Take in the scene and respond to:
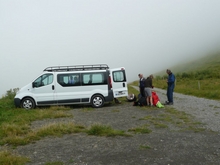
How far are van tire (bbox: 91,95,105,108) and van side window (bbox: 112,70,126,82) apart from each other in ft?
A: 4.56

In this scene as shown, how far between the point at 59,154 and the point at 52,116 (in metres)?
5.77

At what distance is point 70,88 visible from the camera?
582 inches

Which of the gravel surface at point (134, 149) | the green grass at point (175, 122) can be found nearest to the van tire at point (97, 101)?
the green grass at point (175, 122)

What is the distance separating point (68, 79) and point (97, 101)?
214 cm

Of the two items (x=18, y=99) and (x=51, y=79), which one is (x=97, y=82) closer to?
(x=51, y=79)

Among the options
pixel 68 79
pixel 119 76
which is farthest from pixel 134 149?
pixel 119 76

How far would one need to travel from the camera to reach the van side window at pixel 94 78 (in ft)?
49.1

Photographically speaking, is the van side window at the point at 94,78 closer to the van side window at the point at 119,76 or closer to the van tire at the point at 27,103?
the van side window at the point at 119,76

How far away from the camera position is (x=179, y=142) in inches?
271

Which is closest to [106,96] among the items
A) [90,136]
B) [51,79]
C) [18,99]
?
[51,79]

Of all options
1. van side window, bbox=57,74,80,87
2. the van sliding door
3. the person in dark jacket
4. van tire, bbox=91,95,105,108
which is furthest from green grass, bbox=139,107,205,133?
van side window, bbox=57,74,80,87

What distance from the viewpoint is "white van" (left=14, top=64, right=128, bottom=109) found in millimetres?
14633

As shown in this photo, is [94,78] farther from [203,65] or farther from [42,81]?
[203,65]

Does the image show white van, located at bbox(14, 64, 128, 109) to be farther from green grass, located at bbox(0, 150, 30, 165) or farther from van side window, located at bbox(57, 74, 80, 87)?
green grass, located at bbox(0, 150, 30, 165)
